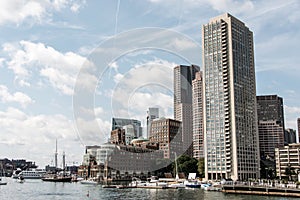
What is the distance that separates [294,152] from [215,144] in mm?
50807

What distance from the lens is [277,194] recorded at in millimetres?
95625

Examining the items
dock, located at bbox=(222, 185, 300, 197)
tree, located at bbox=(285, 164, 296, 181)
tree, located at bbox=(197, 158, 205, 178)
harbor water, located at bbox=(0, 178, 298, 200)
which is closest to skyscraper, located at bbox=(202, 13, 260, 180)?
tree, located at bbox=(197, 158, 205, 178)

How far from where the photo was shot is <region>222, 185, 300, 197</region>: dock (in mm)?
92562

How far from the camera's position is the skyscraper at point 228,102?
172 meters

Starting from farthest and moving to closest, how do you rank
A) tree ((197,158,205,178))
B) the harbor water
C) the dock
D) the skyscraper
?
tree ((197,158,205,178)), the skyscraper, the dock, the harbor water

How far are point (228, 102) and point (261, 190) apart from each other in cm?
7889

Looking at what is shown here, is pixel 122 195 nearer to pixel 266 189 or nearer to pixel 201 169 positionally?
pixel 266 189

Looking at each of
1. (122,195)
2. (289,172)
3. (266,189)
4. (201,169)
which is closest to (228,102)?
(201,169)

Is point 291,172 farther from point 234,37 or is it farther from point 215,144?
point 234,37

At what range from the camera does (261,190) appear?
100875 mm

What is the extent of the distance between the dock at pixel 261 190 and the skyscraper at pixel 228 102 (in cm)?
5860

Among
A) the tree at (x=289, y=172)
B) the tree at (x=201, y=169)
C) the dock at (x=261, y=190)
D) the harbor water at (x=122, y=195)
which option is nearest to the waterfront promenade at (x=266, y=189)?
the dock at (x=261, y=190)

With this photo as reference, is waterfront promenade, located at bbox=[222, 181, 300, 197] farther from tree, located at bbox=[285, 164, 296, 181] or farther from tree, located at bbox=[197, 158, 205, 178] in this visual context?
tree, located at bbox=[285, 164, 296, 181]

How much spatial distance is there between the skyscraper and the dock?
58.6 metres
